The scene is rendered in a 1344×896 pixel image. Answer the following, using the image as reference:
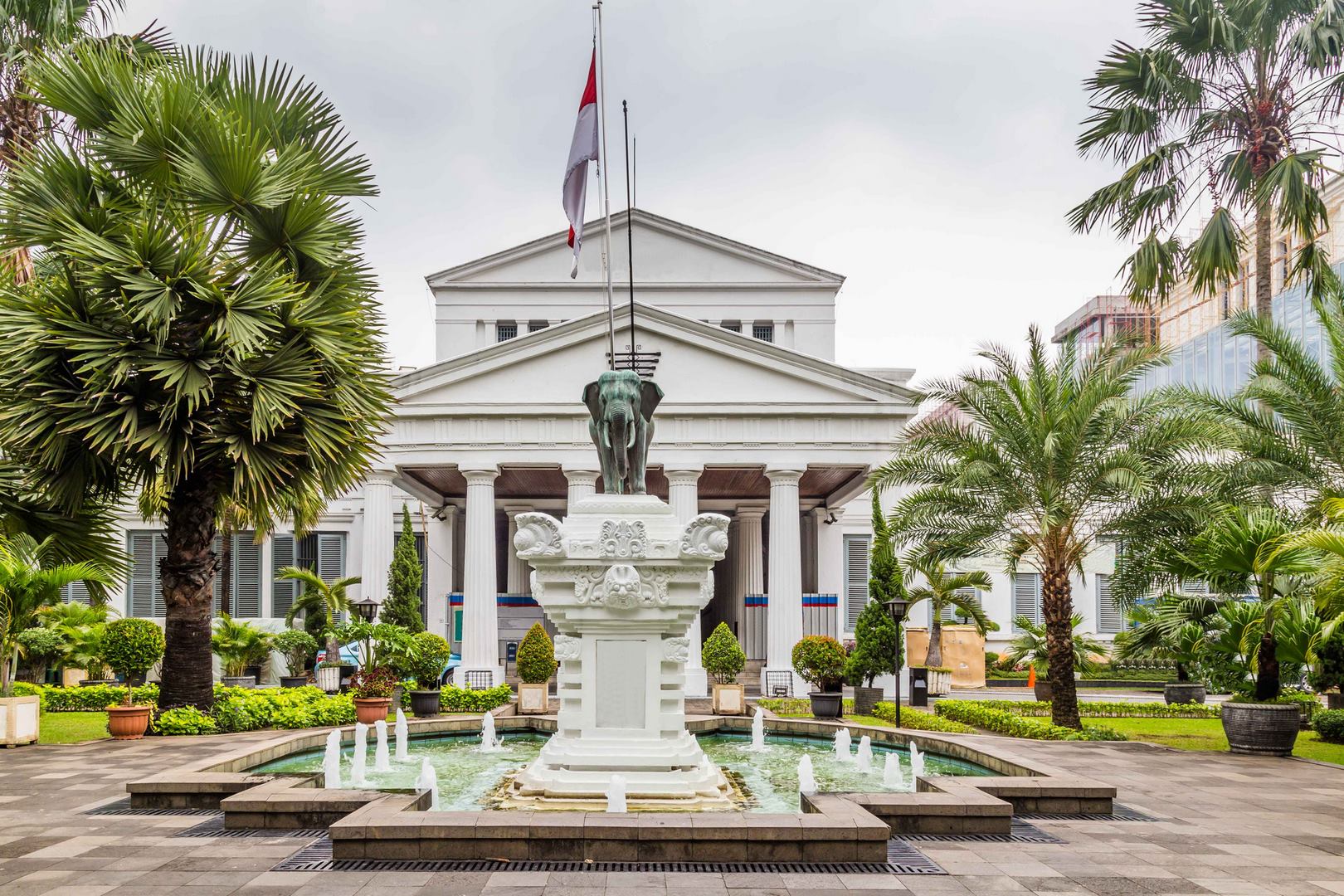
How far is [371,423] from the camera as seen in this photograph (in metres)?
17.8

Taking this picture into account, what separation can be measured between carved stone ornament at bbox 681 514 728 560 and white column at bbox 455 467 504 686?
66.5 ft

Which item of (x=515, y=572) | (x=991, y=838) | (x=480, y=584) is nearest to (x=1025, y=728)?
(x=991, y=838)

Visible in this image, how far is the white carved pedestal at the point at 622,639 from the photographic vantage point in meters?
11.0

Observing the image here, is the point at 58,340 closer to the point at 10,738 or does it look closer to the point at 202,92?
the point at 202,92

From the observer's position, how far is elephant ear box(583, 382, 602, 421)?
12508 mm

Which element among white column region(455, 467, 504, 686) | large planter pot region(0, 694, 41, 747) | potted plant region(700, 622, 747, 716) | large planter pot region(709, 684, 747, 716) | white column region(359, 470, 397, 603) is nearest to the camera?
large planter pot region(0, 694, 41, 747)

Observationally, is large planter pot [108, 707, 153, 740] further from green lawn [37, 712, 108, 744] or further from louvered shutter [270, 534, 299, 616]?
louvered shutter [270, 534, 299, 616]

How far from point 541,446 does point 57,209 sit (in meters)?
16.6

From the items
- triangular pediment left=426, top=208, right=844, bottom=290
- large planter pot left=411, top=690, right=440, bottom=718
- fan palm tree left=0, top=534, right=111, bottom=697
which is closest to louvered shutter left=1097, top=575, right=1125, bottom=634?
triangular pediment left=426, top=208, right=844, bottom=290

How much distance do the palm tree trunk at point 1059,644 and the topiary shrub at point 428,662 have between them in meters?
10.8

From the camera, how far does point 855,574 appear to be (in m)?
41.8

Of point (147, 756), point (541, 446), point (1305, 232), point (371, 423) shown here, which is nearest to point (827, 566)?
point (541, 446)

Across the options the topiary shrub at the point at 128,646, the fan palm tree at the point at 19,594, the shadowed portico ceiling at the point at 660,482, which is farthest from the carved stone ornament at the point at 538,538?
the shadowed portico ceiling at the point at 660,482

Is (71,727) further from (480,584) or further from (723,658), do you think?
(723,658)
